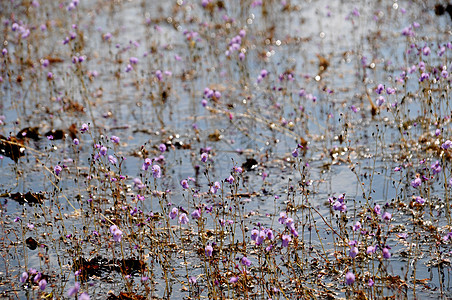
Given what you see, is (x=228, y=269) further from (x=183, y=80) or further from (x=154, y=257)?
(x=183, y=80)

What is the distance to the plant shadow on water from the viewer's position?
3885 mm

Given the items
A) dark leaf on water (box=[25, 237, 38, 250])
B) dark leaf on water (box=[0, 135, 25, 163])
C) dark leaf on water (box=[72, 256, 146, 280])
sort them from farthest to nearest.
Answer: dark leaf on water (box=[0, 135, 25, 163]), dark leaf on water (box=[25, 237, 38, 250]), dark leaf on water (box=[72, 256, 146, 280])

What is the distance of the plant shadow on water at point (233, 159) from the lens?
12.7ft

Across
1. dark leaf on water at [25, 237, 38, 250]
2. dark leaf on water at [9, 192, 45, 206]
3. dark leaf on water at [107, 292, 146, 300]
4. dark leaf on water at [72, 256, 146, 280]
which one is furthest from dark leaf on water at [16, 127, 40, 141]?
dark leaf on water at [107, 292, 146, 300]

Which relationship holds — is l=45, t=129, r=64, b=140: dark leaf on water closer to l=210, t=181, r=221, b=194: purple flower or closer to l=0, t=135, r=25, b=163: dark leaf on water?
l=0, t=135, r=25, b=163: dark leaf on water

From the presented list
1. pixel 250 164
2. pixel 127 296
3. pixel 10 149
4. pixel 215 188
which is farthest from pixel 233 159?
pixel 127 296

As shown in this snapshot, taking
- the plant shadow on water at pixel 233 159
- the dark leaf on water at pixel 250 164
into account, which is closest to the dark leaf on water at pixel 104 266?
the plant shadow on water at pixel 233 159

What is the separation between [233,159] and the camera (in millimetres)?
5793

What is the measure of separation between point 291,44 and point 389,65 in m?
1.73

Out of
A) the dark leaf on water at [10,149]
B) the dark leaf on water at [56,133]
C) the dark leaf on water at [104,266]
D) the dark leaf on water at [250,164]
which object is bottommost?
the dark leaf on water at [104,266]

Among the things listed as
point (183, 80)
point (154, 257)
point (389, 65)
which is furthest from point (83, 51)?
point (154, 257)

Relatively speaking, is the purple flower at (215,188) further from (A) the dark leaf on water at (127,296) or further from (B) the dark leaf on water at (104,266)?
(A) the dark leaf on water at (127,296)

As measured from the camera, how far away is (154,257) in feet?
13.8

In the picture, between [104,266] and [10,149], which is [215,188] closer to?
[104,266]
